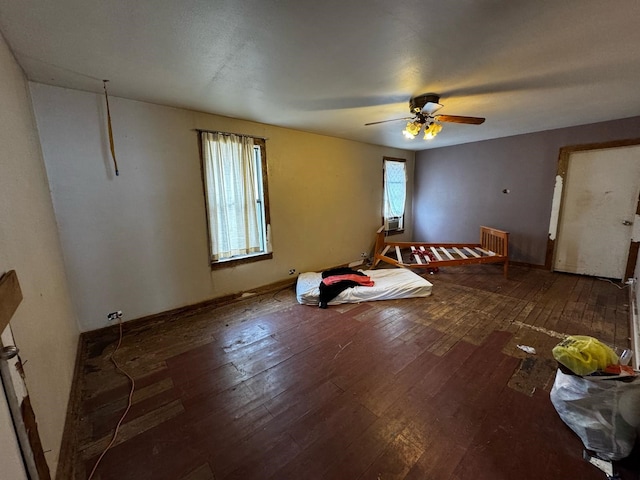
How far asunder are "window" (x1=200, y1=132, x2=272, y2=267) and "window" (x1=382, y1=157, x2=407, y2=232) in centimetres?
290

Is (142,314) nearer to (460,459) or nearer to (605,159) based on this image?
(460,459)

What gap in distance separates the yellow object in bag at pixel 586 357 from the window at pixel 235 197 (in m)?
3.11

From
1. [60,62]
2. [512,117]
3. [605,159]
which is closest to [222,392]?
[60,62]

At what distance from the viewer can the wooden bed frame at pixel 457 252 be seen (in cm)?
397

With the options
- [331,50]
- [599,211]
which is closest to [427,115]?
[331,50]

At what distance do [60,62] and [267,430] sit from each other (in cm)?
287

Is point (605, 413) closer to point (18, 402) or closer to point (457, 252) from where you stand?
point (18, 402)

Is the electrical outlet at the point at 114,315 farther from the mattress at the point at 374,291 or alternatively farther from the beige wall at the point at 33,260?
the mattress at the point at 374,291

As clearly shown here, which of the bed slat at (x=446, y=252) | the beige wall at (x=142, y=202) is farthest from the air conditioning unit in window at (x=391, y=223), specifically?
the beige wall at (x=142, y=202)

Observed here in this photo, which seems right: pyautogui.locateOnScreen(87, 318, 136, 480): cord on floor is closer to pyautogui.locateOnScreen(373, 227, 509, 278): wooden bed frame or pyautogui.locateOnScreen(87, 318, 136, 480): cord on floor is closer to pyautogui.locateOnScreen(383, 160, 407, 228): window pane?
pyautogui.locateOnScreen(373, 227, 509, 278): wooden bed frame

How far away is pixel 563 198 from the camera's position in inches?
160

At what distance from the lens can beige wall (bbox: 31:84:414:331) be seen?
7.43ft

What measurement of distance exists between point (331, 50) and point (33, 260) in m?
2.22

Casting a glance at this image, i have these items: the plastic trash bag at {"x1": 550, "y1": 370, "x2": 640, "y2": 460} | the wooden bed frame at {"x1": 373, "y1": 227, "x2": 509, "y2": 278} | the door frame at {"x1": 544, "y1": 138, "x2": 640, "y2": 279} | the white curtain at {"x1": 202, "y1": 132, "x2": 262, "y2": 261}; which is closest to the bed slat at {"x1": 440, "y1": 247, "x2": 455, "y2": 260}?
the wooden bed frame at {"x1": 373, "y1": 227, "x2": 509, "y2": 278}
